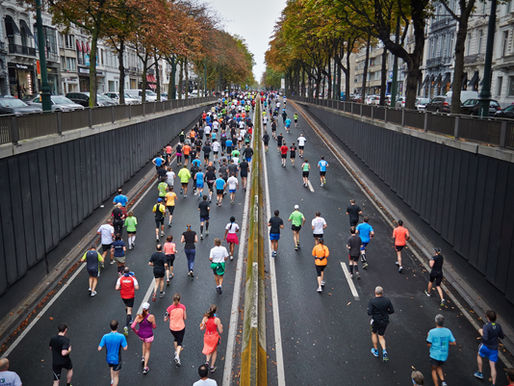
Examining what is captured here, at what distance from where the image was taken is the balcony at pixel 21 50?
42.6 m

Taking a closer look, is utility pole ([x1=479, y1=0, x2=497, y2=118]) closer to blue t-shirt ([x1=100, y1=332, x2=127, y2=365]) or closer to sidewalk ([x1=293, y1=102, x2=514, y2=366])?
sidewalk ([x1=293, y1=102, x2=514, y2=366])

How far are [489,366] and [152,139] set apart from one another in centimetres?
2646

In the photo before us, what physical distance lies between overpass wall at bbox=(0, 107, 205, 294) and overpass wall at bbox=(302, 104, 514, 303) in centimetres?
1318

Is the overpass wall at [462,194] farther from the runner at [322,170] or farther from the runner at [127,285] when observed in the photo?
the runner at [127,285]

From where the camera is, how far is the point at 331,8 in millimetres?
26641

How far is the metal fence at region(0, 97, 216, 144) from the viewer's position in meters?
12.4

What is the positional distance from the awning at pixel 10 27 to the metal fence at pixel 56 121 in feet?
77.2

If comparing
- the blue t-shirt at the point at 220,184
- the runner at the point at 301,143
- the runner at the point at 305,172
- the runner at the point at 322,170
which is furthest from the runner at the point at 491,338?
the runner at the point at 301,143

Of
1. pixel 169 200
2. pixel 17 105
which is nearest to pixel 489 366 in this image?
pixel 169 200

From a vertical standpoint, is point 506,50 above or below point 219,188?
above

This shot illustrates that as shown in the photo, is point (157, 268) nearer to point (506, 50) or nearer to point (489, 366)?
point (489, 366)

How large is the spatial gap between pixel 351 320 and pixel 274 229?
4.69 m

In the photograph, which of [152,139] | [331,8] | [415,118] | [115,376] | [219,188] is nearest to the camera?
[115,376]

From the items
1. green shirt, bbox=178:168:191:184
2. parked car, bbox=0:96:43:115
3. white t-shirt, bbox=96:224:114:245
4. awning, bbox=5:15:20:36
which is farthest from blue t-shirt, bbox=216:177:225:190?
awning, bbox=5:15:20:36
